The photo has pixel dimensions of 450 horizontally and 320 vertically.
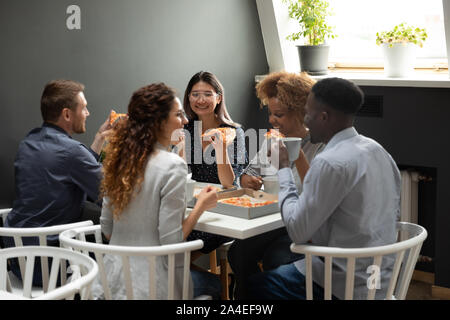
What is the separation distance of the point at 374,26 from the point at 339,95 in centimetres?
225

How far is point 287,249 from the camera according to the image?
2.86 metres

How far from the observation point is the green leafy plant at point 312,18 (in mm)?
4141

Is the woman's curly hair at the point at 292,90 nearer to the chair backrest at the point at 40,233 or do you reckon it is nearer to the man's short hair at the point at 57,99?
the man's short hair at the point at 57,99

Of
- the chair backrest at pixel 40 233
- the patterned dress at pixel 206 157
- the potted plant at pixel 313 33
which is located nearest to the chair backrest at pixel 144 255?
the chair backrest at pixel 40 233

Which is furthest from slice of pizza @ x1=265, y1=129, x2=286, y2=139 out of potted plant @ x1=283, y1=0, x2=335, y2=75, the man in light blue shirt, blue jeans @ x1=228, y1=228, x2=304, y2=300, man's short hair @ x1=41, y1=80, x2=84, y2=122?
potted plant @ x1=283, y1=0, x2=335, y2=75

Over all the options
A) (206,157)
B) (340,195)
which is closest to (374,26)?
(206,157)

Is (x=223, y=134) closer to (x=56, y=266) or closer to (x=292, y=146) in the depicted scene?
(x=292, y=146)

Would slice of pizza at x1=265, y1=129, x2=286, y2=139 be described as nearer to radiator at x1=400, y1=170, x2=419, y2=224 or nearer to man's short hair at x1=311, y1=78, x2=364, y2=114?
man's short hair at x1=311, y1=78, x2=364, y2=114

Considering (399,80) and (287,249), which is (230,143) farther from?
(399,80)

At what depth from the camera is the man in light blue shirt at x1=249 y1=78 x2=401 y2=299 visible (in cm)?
207

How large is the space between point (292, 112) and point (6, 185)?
4.45 ft

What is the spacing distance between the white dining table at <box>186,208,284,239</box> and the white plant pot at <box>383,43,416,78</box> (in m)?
1.83

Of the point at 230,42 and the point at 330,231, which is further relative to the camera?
the point at 230,42
